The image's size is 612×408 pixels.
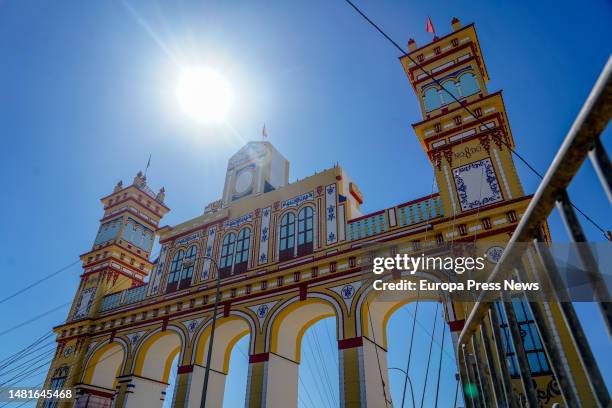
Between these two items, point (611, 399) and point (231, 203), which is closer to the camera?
point (611, 399)

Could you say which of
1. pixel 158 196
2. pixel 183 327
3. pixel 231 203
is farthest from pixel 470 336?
pixel 158 196

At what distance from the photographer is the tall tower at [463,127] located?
40.1ft

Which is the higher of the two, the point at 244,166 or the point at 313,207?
the point at 244,166

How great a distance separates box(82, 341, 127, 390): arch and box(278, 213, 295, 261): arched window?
8.62 m

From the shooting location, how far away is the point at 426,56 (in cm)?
1616

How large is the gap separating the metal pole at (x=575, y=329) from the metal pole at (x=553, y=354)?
184 millimetres

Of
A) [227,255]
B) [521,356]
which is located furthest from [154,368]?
[521,356]

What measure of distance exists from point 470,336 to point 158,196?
25.2 m

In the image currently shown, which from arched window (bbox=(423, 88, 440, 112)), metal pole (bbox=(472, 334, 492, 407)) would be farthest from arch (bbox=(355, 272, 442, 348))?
metal pole (bbox=(472, 334, 492, 407))

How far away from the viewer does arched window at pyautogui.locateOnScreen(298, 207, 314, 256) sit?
15.2 meters

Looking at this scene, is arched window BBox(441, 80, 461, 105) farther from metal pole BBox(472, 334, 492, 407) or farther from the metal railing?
the metal railing

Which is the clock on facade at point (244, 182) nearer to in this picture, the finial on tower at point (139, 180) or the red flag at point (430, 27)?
the finial on tower at point (139, 180)

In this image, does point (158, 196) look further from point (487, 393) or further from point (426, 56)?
point (487, 393)

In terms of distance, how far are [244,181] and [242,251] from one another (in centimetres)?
440
